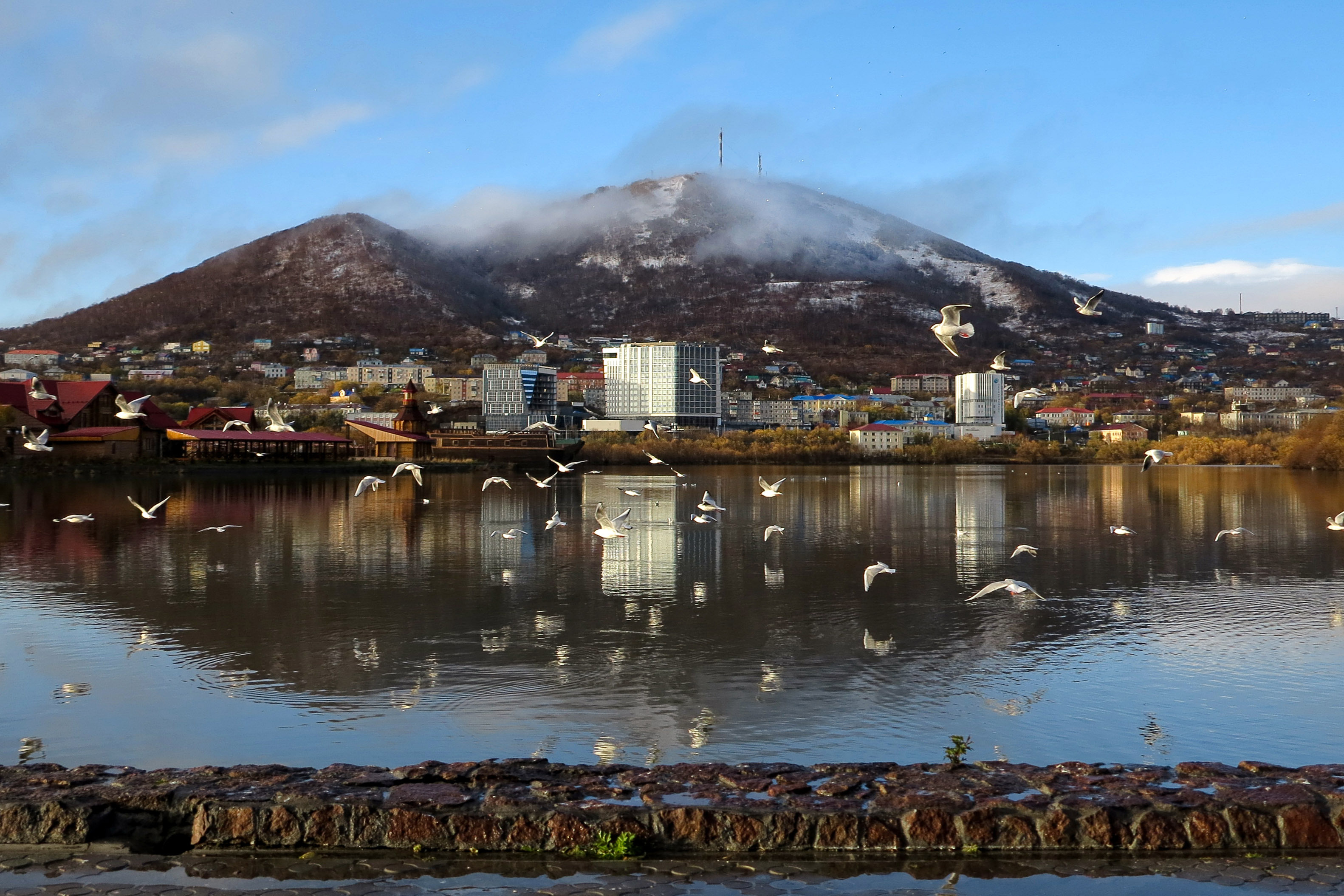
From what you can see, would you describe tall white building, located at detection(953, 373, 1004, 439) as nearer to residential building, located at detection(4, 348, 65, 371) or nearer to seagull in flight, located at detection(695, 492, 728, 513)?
seagull in flight, located at detection(695, 492, 728, 513)

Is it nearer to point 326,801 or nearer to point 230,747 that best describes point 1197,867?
point 326,801

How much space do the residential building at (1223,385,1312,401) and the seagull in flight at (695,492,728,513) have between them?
138m

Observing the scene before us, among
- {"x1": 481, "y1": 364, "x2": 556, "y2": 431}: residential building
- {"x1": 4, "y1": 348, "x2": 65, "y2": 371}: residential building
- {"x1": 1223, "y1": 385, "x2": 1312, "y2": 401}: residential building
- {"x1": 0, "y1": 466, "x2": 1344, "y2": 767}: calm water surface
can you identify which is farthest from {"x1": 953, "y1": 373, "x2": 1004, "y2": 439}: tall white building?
{"x1": 0, "y1": 466, "x2": 1344, "y2": 767}: calm water surface

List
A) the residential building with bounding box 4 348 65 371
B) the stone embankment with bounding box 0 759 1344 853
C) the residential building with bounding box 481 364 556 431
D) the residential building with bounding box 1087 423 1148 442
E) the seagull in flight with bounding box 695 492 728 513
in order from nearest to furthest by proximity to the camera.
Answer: the stone embankment with bounding box 0 759 1344 853
the seagull in flight with bounding box 695 492 728 513
the residential building with bounding box 1087 423 1148 442
the residential building with bounding box 481 364 556 431
the residential building with bounding box 4 348 65 371

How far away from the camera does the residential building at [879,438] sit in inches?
4385

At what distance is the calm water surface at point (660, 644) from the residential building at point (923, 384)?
145271 mm

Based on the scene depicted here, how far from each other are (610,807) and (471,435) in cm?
8593

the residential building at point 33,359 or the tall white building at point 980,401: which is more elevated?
the residential building at point 33,359

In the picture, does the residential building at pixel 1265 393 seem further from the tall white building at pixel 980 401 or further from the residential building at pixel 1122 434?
the residential building at pixel 1122 434

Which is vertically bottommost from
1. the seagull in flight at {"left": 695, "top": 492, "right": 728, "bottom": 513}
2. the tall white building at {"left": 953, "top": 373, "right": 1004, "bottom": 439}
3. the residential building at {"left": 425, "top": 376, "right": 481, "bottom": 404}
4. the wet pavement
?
the wet pavement

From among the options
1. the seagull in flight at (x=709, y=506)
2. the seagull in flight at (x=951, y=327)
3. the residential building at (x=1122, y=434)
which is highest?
the residential building at (x=1122, y=434)

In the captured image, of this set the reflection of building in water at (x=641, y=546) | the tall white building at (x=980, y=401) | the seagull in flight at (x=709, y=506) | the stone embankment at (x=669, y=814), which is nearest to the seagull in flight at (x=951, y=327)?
the reflection of building in water at (x=641, y=546)

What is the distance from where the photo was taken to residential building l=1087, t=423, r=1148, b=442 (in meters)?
108

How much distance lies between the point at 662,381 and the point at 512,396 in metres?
26.6
